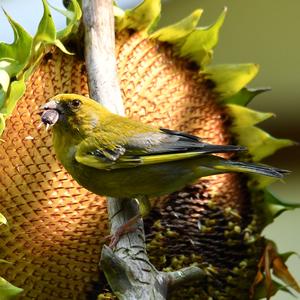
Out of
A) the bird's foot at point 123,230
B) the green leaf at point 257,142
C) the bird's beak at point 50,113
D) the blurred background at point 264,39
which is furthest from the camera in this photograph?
the blurred background at point 264,39

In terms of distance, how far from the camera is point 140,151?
184 cm

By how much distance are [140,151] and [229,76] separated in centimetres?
26

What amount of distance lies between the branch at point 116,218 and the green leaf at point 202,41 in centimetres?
17

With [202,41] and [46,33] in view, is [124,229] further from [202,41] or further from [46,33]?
[202,41]

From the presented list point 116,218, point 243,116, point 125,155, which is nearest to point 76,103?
point 125,155

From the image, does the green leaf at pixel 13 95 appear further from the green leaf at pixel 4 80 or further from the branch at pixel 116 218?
the branch at pixel 116 218

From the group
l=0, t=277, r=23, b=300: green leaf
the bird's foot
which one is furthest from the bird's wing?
l=0, t=277, r=23, b=300: green leaf

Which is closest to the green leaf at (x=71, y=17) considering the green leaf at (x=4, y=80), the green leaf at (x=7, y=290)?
the green leaf at (x=4, y=80)

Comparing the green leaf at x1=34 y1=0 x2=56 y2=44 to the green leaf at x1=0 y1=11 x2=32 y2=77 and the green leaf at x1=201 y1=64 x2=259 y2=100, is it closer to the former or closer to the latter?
the green leaf at x1=0 y1=11 x2=32 y2=77

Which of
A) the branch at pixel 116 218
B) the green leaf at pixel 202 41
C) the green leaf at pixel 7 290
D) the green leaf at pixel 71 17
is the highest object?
the green leaf at pixel 71 17

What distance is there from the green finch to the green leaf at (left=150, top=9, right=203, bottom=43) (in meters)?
0.20

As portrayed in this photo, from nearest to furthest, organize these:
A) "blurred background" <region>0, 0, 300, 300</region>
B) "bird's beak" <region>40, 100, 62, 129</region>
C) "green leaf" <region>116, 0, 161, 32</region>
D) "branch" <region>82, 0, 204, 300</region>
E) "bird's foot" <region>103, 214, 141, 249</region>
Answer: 1. "branch" <region>82, 0, 204, 300</region>
2. "bird's foot" <region>103, 214, 141, 249</region>
3. "bird's beak" <region>40, 100, 62, 129</region>
4. "green leaf" <region>116, 0, 161, 32</region>
5. "blurred background" <region>0, 0, 300, 300</region>

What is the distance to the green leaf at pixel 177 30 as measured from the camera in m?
1.94

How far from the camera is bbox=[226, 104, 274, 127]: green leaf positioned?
201 centimetres
